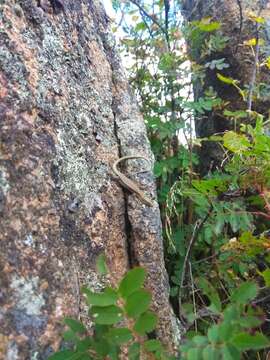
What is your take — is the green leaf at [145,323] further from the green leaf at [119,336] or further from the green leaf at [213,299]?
the green leaf at [213,299]

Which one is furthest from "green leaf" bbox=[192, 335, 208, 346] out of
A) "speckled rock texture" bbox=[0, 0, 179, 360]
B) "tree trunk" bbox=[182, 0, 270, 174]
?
"tree trunk" bbox=[182, 0, 270, 174]

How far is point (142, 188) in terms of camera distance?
145 centimetres

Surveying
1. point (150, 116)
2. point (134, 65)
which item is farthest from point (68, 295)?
point (134, 65)

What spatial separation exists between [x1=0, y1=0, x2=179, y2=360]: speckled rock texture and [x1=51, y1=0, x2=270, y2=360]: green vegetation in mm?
113

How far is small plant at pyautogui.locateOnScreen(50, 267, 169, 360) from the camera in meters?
0.66

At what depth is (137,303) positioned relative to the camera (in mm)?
661

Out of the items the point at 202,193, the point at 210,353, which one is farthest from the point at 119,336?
the point at 202,193

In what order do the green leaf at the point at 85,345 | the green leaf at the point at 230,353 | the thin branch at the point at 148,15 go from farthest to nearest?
the thin branch at the point at 148,15
the green leaf at the point at 85,345
the green leaf at the point at 230,353

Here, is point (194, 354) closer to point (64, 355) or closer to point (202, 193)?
point (64, 355)

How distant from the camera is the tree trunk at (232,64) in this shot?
238 centimetres

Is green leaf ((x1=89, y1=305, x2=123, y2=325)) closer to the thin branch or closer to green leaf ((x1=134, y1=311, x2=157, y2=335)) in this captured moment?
green leaf ((x1=134, y1=311, x2=157, y2=335))

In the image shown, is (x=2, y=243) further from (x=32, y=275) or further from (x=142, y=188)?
(x=142, y=188)

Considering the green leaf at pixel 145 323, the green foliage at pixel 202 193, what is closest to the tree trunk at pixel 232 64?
the green foliage at pixel 202 193

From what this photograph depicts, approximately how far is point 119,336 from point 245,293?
0.22m
